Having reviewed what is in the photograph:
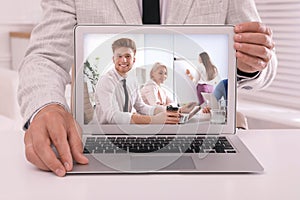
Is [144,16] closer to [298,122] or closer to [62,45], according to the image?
[62,45]

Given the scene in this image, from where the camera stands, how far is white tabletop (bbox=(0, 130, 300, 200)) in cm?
60

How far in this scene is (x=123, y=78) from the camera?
0.78 metres

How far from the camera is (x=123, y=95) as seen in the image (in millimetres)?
784

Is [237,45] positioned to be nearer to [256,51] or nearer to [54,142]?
[256,51]

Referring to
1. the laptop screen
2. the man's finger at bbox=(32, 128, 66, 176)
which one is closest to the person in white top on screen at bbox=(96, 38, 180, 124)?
the laptop screen

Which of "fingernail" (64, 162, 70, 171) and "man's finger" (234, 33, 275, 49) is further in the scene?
"man's finger" (234, 33, 275, 49)

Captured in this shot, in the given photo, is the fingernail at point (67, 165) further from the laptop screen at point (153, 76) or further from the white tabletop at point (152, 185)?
the laptop screen at point (153, 76)

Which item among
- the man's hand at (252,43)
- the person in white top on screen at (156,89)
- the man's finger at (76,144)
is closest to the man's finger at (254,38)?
the man's hand at (252,43)

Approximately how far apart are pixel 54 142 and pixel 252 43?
352 mm

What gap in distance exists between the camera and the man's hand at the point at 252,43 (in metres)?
0.80

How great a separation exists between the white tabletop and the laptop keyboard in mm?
81

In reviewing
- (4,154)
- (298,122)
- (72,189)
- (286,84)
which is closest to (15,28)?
(286,84)

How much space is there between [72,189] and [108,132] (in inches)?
8.7

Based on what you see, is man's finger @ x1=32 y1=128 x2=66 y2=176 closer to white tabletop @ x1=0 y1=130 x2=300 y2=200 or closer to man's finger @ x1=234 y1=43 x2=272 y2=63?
white tabletop @ x1=0 y1=130 x2=300 y2=200
